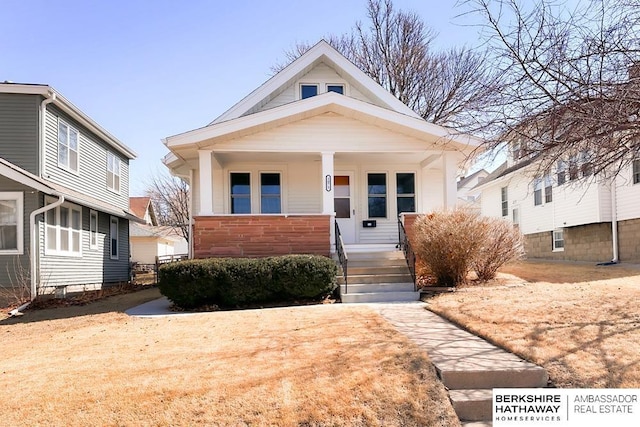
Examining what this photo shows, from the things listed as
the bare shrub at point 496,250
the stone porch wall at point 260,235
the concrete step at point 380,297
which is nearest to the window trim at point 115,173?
the stone porch wall at point 260,235

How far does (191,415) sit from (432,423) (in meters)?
2.17

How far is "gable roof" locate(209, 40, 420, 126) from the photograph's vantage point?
1516cm

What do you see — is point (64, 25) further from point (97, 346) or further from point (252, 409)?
point (252, 409)

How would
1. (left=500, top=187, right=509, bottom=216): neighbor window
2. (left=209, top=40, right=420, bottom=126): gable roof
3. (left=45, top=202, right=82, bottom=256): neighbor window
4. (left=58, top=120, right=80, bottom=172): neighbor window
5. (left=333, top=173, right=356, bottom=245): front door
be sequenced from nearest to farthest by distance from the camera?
(left=45, top=202, right=82, bottom=256): neighbor window → (left=58, top=120, right=80, bottom=172): neighbor window → (left=333, top=173, right=356, bottom=245): front door → (left=209, top=40, right=420, bottom=126): gable roof → (left=500, top=187, right=509, bottom=216): neighbor window

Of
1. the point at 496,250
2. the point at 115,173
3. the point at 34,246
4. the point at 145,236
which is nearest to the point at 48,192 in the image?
the point at 34,246

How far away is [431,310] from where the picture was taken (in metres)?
8.71

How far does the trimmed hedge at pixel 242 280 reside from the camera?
10.1m

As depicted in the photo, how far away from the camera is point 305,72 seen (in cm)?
1574

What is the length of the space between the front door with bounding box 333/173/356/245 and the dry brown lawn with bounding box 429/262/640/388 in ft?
16.9

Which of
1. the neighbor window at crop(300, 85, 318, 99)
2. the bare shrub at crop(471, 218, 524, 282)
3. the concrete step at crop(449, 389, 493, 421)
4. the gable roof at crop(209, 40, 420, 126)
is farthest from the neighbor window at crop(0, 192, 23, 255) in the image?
the concrete step at crop(449, 389, 493, 421)

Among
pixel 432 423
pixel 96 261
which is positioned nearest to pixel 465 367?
pixel 432 423

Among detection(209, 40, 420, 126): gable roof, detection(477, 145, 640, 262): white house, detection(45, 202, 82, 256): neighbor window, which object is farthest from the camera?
detection(477, 145, 640, 262): white house

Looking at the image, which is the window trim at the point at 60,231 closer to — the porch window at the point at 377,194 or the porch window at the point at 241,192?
the porch window at the point at 241,192

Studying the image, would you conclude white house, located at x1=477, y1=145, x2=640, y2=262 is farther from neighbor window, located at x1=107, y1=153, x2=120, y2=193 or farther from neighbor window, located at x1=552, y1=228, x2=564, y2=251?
neighbor window, located at x1=107, y1=153, x2=120, y2=193
